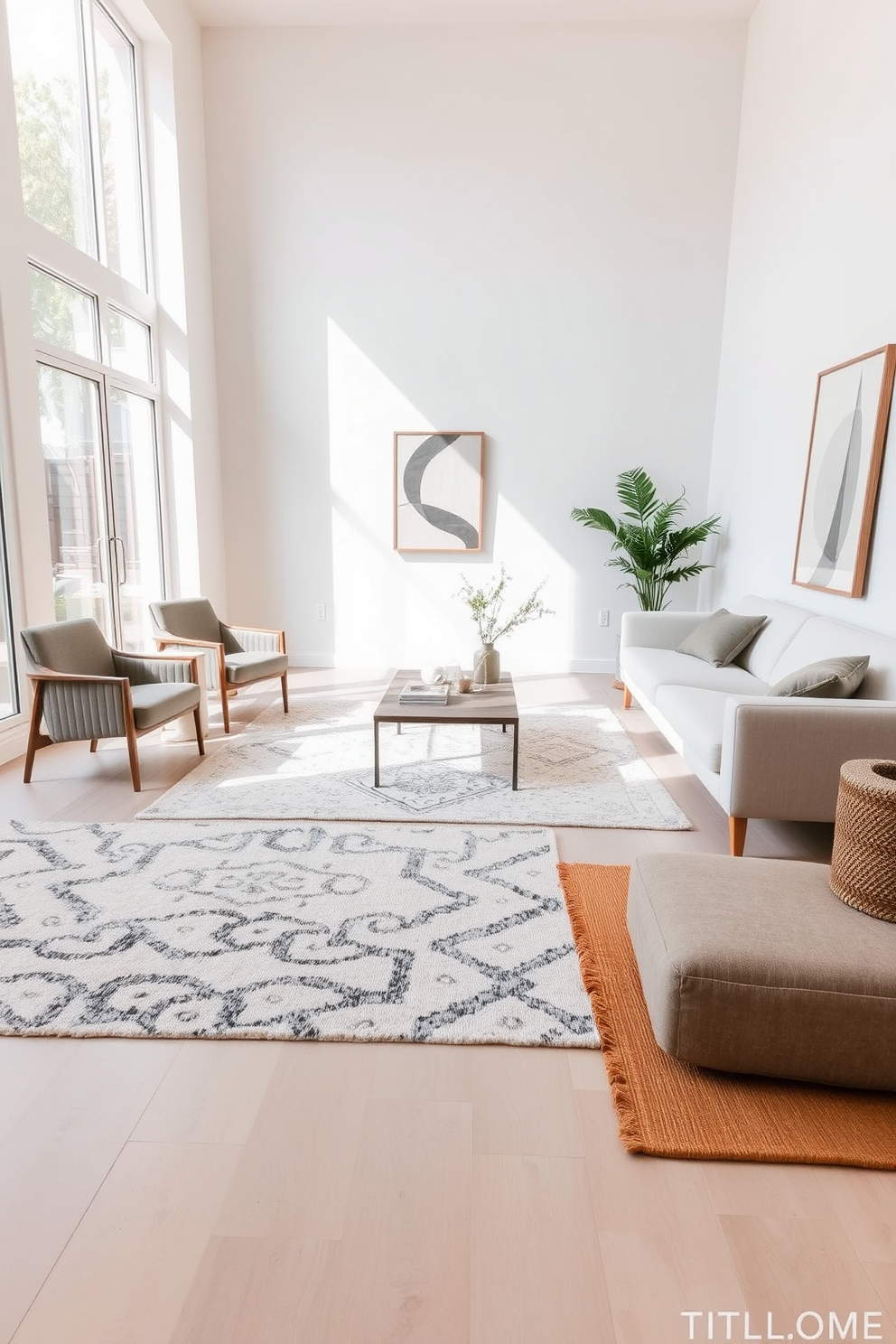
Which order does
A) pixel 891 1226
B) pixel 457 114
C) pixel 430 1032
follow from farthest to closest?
1. pixel 457 114
2. pixel 430 1032
3. pixel 891 1226

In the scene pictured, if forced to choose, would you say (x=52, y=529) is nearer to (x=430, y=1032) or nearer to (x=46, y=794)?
(x=46, y=794)

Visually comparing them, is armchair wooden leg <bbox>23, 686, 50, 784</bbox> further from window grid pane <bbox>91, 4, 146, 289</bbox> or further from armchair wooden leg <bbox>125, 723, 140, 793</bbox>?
window grid pane <bbox>91, 4, 146, 289</bbox>

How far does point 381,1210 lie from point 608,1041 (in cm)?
69

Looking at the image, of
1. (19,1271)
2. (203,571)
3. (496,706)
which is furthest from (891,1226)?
(203,571)

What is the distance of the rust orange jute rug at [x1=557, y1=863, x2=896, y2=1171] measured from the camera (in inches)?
64.2

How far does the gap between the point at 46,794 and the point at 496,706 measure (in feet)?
6.72

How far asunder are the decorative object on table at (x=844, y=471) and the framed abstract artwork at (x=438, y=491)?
2.49 meters

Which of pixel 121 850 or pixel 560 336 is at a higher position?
pixel 560 336

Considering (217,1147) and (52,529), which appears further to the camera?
(52,529)

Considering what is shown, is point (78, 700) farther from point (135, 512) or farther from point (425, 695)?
point (135, 512)

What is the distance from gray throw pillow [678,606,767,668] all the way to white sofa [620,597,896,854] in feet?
0.88

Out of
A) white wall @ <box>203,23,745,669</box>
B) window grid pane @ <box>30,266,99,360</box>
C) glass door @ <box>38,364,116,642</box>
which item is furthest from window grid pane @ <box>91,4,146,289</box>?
glass door @ <box>38,364,116,642</box>

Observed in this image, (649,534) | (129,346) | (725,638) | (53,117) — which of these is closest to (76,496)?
(129,346)

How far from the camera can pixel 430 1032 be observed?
1.98 meters
